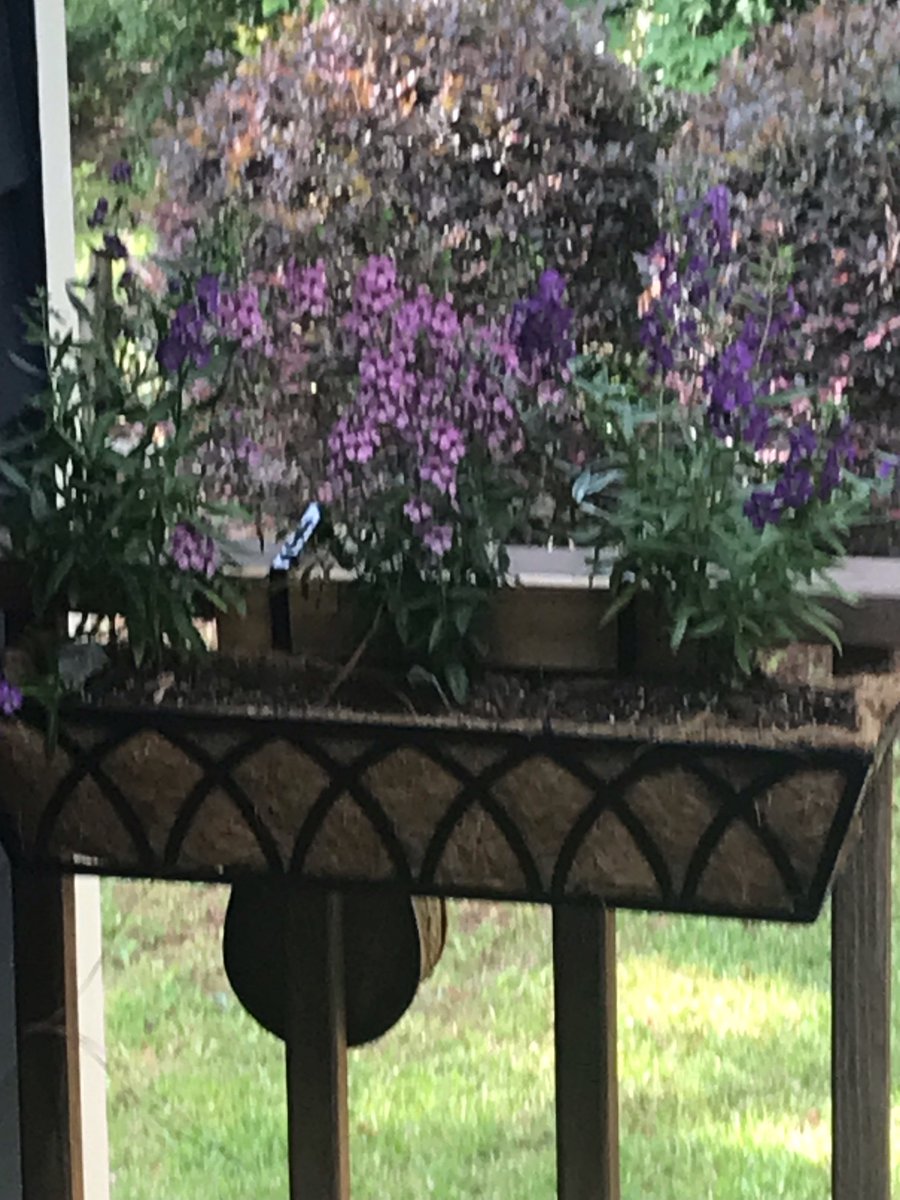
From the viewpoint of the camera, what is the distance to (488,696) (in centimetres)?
97

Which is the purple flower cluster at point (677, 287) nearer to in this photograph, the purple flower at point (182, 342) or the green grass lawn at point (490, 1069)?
the purple flower at point (182, 342)

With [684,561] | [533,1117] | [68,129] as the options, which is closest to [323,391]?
[68,129]

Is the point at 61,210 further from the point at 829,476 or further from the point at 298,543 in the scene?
the point at 829,476

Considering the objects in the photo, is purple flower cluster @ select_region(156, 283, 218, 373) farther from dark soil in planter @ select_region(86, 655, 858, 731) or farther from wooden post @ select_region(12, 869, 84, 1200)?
wooden post @ select_region(12, 869, 84, 1200)

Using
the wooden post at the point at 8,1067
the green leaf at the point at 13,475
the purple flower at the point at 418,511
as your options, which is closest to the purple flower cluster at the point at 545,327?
the purple flower at the point at 418,511

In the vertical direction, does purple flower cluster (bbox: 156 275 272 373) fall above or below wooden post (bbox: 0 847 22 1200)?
above

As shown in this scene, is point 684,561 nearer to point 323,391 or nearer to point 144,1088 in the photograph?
point 323,391

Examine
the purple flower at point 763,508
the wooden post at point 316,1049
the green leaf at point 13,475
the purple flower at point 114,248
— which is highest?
the purple flower at point 114,248

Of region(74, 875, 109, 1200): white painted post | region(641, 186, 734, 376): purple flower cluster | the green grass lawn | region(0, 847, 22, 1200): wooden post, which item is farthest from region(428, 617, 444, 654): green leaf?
the green grass lawn

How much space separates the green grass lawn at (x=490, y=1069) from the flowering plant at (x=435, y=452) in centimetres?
78

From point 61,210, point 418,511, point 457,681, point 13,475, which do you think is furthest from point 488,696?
point 61,210

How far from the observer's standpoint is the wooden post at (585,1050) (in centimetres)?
102

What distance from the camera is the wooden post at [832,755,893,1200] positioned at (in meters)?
0.99

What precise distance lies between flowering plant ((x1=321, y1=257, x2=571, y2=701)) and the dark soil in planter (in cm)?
3
